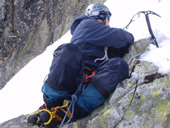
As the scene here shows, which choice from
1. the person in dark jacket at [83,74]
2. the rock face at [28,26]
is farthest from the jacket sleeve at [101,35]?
the rock face at [28,26]

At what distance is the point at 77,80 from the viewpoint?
356 cm

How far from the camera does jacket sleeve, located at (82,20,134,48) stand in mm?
4043

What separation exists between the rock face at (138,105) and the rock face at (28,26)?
30.5 ft

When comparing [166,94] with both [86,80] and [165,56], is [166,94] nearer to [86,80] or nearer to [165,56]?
[165,56]

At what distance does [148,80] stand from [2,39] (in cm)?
1273

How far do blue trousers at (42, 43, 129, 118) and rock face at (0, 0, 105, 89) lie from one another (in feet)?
29.3

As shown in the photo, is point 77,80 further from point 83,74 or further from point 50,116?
point 50,116

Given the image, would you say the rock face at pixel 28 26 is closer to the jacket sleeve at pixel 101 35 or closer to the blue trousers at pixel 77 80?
the jacket sleeve at pixel 101 35

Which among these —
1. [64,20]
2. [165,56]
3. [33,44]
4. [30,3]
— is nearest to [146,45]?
[165,56]

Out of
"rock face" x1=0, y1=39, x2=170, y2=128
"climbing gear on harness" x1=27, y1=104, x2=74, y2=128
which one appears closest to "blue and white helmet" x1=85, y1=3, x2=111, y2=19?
"rock face" x1=0, y1=39, x2=170, y2=128

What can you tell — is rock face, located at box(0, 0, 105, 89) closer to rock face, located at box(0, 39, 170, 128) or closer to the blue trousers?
the blue trousers

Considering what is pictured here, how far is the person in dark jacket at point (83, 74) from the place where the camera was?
10.9ft

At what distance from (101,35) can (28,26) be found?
1058 centimetres

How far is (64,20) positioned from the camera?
12.7 m
